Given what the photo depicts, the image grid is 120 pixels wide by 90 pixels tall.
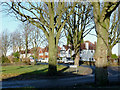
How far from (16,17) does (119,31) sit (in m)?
25.6

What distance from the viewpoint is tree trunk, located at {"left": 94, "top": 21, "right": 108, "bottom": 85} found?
979 centimetres

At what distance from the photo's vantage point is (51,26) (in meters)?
18.2

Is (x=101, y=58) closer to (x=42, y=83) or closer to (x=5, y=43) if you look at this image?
(x=42, y=83)

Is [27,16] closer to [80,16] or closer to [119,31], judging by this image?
[80,16]

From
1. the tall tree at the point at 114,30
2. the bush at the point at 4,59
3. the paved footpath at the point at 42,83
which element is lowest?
the paved footpath at the point at 42,83

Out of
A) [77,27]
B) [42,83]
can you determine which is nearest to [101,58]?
[42,83]

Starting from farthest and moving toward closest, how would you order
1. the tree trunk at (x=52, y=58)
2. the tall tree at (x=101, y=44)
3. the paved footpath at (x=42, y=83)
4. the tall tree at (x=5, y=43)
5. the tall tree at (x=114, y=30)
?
the tall tree at (x=5, y=43), the tall tree at (x=114, y=30), the tree trunk at (x=52, y=58), the paved footpath at (x=42, y=83), the tall tree at (x=101, y=44)

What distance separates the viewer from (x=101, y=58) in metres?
9.93

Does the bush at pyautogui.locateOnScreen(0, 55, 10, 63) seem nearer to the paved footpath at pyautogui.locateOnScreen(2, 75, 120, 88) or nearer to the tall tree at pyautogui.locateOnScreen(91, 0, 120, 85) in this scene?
the paved footpath at pyautogui.locateOnScreen(2, 75, 120, 88)

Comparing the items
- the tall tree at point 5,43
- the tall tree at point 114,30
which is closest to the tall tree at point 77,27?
the tall tree at point 114,30

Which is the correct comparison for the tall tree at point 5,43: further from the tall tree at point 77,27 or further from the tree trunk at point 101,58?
the tree trunk at point 101,58

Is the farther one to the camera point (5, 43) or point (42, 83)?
Result: point (5, 43)

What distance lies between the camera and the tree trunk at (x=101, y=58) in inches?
385

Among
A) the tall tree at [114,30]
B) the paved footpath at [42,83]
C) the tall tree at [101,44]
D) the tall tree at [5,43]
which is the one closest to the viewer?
the tall tree at [101,44]
